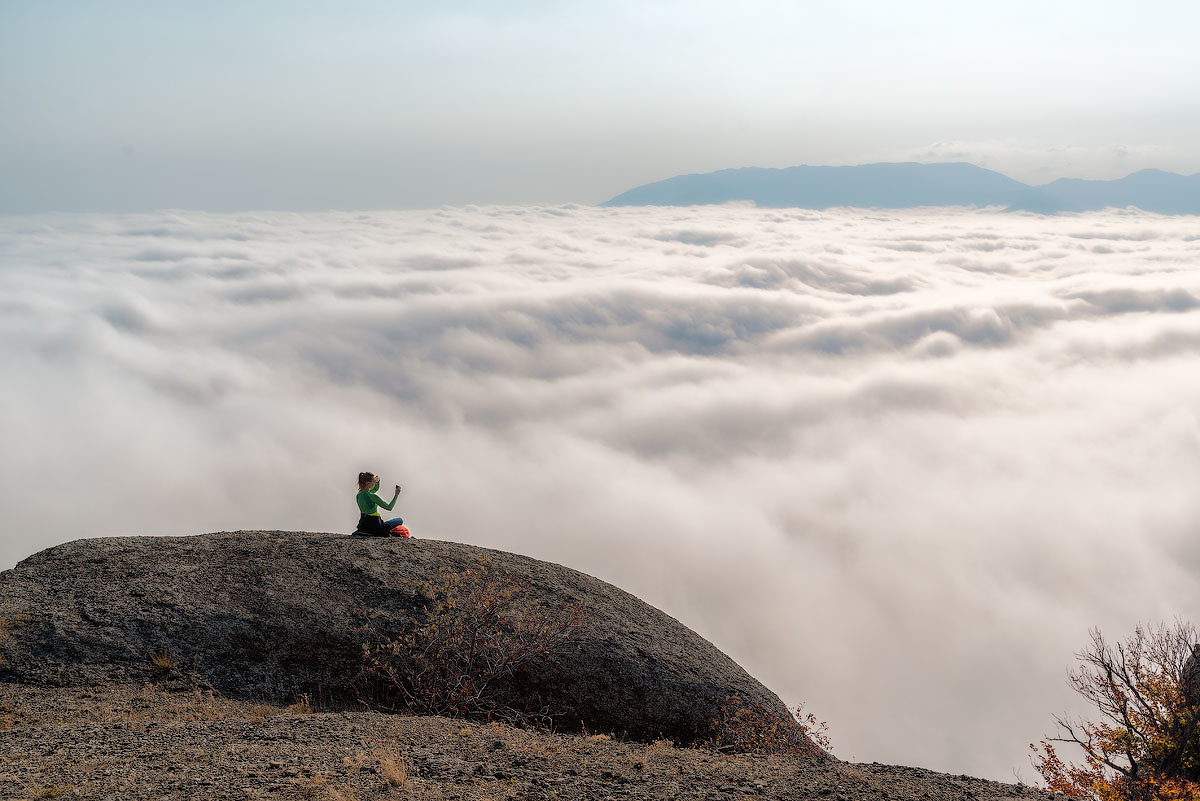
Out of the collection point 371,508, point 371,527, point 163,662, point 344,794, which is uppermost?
point 371,508

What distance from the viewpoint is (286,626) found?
18.6 m

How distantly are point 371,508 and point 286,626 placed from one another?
15.1ft

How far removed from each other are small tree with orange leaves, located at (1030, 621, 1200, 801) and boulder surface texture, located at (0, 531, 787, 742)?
10.9 metres

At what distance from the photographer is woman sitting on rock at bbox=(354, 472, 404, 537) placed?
21.3 metres

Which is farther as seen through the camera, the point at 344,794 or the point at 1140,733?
the point at 1140,733

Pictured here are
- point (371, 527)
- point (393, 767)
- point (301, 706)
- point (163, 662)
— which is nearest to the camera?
point (393, 767)

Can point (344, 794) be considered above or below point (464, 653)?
below

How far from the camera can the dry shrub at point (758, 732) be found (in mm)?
18734

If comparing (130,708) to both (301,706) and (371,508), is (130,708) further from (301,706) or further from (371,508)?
(371,508)

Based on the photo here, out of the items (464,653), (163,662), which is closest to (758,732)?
(464,653)

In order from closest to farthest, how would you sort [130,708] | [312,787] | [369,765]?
[312,787] → [369,765] → [130,708]

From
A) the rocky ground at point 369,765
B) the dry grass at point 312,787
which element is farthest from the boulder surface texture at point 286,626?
the dry grass at point 312,787

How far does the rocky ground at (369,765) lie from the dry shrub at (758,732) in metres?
4.58

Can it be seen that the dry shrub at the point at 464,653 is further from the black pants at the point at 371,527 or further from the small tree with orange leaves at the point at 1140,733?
the small tree with orange leaves at the point at 1140,733
